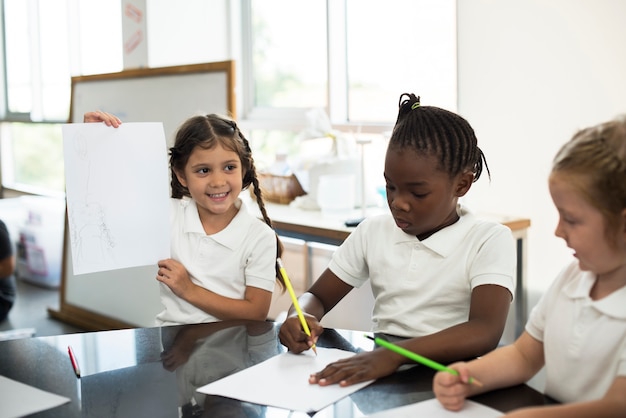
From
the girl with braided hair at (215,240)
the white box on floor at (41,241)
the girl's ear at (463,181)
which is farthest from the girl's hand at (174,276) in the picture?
the white box on floor at (41,241)

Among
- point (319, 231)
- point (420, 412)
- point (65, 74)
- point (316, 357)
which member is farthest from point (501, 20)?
point (65, 74)

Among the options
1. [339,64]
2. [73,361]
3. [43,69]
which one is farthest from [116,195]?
[43,69]

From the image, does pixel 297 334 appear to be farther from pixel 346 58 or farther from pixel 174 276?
pixel 346 58

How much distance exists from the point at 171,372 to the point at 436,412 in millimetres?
412

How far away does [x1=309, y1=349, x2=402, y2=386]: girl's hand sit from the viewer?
102cm

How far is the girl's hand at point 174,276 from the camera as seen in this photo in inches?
59.0

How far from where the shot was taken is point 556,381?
95cm

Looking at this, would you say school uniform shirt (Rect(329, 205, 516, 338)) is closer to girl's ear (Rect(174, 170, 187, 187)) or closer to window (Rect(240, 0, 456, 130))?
girl's ear (Rect(174, 170, 187, 187))

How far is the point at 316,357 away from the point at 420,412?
26 cm

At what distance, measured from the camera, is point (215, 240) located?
1.61 m

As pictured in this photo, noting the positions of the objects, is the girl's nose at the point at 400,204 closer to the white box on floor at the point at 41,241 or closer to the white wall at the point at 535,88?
the white wall at the point at 535,88

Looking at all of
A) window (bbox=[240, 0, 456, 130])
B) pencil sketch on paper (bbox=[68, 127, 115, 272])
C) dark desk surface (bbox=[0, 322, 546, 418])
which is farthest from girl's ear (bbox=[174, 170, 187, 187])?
window (bbox=[240, 0, 456, 130])

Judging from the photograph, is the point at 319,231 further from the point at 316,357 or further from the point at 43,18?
the point at 43,18

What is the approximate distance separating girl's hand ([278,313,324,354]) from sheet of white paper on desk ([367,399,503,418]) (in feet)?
0.89
